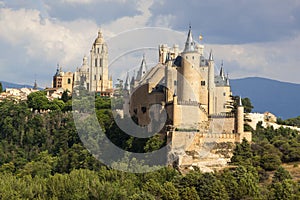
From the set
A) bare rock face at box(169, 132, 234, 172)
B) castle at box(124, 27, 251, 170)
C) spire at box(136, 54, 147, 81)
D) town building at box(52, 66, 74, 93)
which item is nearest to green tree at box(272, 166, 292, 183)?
bare rock face at box(169, 132, 234, 172)

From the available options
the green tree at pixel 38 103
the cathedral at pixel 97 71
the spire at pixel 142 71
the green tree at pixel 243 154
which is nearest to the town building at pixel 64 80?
the cathedral at pixel 97 71

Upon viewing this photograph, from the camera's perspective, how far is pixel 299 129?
74.1 meters

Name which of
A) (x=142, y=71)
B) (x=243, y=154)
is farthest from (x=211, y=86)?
(x=142, y=71)

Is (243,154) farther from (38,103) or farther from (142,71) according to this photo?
(38,103)

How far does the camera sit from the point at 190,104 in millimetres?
53844

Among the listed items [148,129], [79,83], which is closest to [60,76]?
[79,83]

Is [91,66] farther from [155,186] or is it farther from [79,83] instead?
[155,186]

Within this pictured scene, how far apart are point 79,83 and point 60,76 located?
46.8 feet

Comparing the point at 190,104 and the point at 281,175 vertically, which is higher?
the point at 190,104

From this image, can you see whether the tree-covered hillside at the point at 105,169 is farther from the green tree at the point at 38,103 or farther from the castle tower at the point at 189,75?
the castle tower at the point at 189,75

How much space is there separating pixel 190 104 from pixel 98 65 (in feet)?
151

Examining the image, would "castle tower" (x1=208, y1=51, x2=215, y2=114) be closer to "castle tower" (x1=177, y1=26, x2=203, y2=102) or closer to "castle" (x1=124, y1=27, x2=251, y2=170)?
"castle" (x1=124, y1=27, x2=251, y2=170)

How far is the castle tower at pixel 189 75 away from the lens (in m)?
54.8

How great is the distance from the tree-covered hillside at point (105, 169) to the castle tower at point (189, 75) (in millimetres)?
4804
